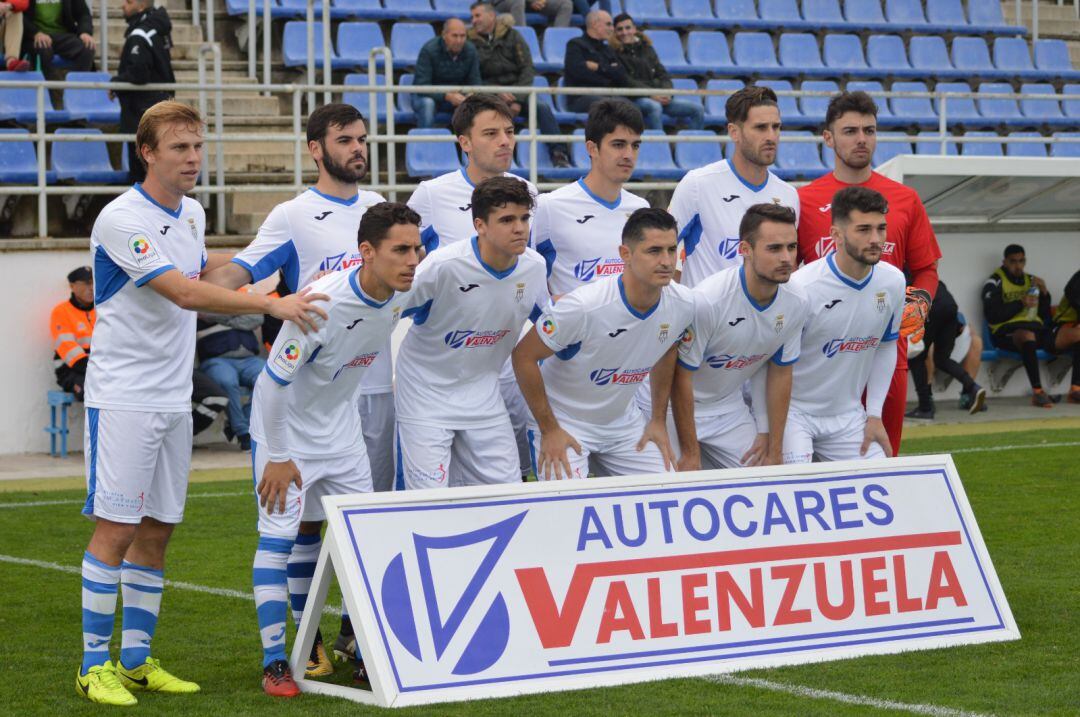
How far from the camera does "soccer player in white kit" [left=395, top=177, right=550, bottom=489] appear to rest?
6.08 meters

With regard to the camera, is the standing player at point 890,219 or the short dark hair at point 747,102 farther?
the standing player at point 890,219

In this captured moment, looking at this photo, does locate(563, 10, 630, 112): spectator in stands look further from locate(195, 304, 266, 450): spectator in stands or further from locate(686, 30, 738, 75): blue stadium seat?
locate(195, 304, 266, 450): spectator in stands

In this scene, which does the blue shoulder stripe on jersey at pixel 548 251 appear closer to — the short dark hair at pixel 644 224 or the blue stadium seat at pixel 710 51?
the short dark hair at pixel 644 224

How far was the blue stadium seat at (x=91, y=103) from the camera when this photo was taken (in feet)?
45.0

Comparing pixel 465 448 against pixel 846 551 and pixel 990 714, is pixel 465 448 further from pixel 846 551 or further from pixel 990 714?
pixel 990 714

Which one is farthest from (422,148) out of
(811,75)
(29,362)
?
(811,75)

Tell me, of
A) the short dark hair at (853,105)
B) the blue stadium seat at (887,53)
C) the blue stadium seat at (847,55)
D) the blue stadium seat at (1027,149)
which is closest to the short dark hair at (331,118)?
the short dark hair at (853,105)

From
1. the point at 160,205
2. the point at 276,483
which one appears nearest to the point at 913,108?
the point at 160,205

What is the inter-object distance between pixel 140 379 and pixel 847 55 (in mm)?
14886

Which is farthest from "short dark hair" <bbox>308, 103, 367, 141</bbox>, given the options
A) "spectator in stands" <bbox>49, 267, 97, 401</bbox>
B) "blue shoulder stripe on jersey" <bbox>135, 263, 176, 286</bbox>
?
"spectator in stands" <bbox>49, 267, 97, 401</bbox>

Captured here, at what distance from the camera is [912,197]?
7.48 meters

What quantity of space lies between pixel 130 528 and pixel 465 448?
56.7 inches

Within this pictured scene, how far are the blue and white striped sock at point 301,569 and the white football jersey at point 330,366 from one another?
47cm

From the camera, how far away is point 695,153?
16297 millimetres
